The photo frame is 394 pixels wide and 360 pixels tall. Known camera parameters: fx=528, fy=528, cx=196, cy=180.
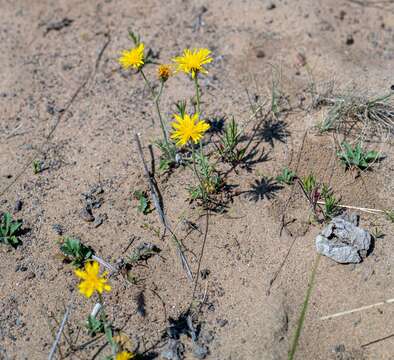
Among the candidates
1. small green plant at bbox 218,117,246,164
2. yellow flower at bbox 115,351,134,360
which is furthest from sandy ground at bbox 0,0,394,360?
yellow flower at bbox 115,351,134,360

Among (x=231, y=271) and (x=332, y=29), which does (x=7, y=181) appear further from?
(x=332, y=29)

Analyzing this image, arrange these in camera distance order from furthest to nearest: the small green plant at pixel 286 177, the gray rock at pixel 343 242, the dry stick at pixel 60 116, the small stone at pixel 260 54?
the small stone at pixel 260 54, the dry stick at pixel 60 116, the small green plant at pixel 286 177, the gray rock at pixel 343 242

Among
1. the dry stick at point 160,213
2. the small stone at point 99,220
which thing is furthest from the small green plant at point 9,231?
the dry stick at point 160,213

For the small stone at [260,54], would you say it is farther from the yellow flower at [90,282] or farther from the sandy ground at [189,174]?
the yellow flower at [90,282]

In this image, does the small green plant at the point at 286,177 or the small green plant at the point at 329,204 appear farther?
the small green plant at the point at 286,177

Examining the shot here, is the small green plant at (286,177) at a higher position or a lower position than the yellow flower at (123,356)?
higher

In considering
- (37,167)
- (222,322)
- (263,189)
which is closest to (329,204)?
(263,189)

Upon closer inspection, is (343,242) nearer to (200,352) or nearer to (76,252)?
(200,352)
